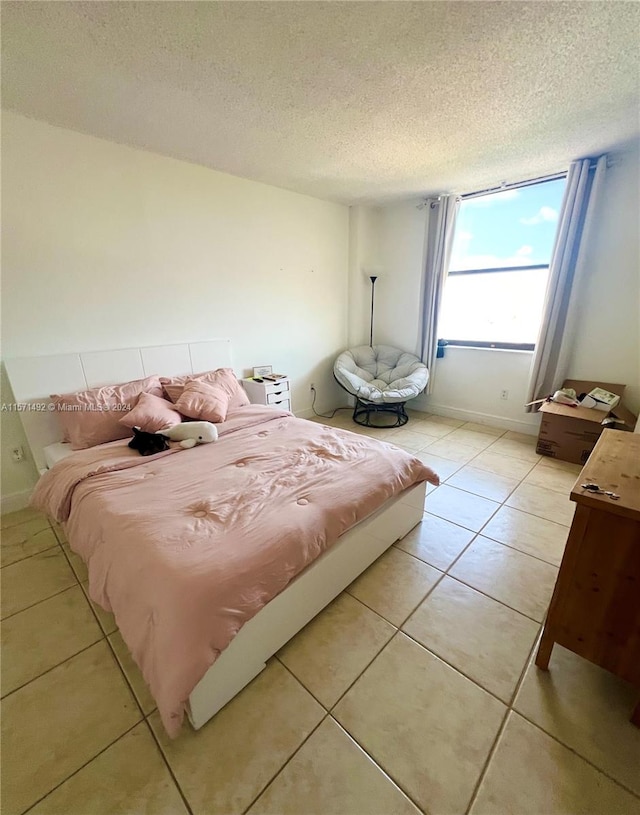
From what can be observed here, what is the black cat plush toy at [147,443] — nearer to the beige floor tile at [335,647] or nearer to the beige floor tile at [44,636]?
the beige floor tile at [44,636]

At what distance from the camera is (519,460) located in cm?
290

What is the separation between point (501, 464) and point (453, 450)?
1.38 ft

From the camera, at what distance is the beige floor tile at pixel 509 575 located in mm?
1541

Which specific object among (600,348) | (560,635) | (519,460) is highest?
(600,348)

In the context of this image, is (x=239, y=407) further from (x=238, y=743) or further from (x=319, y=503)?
(x=238, y=743)

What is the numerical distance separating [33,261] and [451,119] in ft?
9.06

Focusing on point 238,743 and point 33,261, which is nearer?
point 238,743

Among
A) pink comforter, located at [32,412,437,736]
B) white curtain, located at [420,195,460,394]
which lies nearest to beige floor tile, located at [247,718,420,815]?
pink comforter, located at [32,412,437,736]

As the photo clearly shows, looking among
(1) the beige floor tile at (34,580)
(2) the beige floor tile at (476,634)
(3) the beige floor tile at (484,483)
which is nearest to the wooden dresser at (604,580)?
(2) the beige floor tile at (476,634)

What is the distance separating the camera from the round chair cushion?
11.5 feet

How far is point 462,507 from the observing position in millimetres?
2260

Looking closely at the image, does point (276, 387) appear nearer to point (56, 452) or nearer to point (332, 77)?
point (56, 452)

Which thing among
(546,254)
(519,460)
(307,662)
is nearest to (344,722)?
(307,662)

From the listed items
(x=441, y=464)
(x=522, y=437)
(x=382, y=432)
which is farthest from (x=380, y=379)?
(x=522, y=437)
